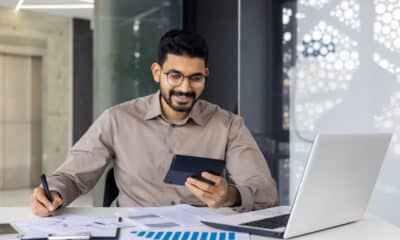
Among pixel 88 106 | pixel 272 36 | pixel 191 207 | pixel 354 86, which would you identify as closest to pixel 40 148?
pixel 88 106

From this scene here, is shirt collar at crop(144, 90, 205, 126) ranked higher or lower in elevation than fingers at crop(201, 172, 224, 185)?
higher

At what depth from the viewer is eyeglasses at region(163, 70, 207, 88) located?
6.50 feet

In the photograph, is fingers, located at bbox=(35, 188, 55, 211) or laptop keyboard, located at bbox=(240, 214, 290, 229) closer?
laptop keyboard, located at bbox=(240, 214, 290, 229)

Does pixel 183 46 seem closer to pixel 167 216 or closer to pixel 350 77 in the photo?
pixel 167 216

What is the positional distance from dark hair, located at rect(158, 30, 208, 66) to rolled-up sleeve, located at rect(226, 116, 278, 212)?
35cm

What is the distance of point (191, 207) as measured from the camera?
1.72m

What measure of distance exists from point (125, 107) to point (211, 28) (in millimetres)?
2484

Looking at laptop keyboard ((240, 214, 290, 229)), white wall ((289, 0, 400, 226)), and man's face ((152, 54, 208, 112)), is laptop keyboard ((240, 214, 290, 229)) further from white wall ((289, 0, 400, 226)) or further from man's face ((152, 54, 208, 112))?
white wall ((289, 0, 400, 226))

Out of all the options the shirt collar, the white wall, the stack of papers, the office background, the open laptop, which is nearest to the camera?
the open laptop

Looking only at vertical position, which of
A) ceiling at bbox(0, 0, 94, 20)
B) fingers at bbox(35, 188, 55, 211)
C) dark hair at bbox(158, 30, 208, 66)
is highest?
ceiling at bbox(0, 0, 94, 20)

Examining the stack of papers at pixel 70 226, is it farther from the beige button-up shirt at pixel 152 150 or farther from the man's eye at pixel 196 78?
the man's eye at pixel 196 78

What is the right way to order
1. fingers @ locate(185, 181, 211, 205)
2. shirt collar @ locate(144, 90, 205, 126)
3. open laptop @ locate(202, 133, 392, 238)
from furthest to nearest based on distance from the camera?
shirt collar @ locate(144, 90, 205, 126), fingers @ locate(185, 181, 211, 205), open laptop @ locate(202, 133, 392, 238)

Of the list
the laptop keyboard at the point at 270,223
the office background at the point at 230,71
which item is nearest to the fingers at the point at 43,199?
the laptop keyboard at the point at 270,223

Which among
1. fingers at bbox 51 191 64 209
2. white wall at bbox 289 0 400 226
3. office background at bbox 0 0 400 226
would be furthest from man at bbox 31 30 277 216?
white wall at bbox 289 0 400 226
